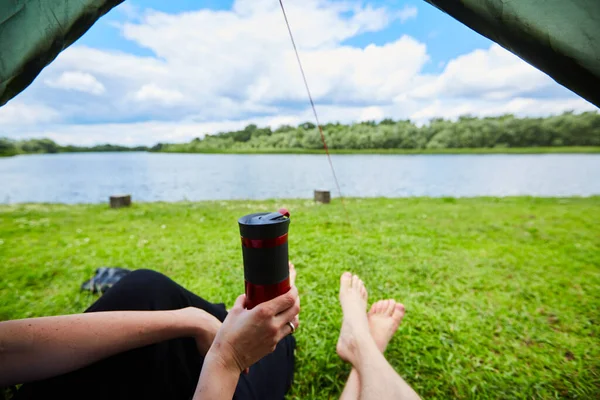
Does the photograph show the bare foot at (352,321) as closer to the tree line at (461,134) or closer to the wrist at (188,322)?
the wrist at (188,322)

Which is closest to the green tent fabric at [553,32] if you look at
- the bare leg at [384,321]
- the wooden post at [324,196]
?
the bare leg at [384,321]

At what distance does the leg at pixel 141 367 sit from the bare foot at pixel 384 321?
84cm

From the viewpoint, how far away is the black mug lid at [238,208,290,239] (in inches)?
26.9

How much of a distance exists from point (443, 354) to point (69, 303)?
7.75ft

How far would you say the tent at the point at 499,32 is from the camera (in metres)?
0.68

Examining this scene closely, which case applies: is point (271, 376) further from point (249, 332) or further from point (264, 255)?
point (264, 255)

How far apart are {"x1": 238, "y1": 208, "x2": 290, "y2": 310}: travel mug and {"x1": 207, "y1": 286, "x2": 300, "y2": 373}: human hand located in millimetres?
38

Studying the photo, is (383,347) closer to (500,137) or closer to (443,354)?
(443,354)

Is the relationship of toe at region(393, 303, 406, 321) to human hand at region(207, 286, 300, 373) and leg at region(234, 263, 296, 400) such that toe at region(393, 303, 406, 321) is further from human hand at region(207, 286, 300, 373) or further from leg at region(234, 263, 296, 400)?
human hand at region(207, 286, 300, 373)

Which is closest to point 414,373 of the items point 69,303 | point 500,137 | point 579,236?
point 69,303

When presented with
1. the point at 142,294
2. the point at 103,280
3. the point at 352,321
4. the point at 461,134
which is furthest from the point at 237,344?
the point at 461,134

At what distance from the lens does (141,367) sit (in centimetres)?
94

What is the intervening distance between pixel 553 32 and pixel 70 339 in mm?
1509

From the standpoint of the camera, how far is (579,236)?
3.30 metres
